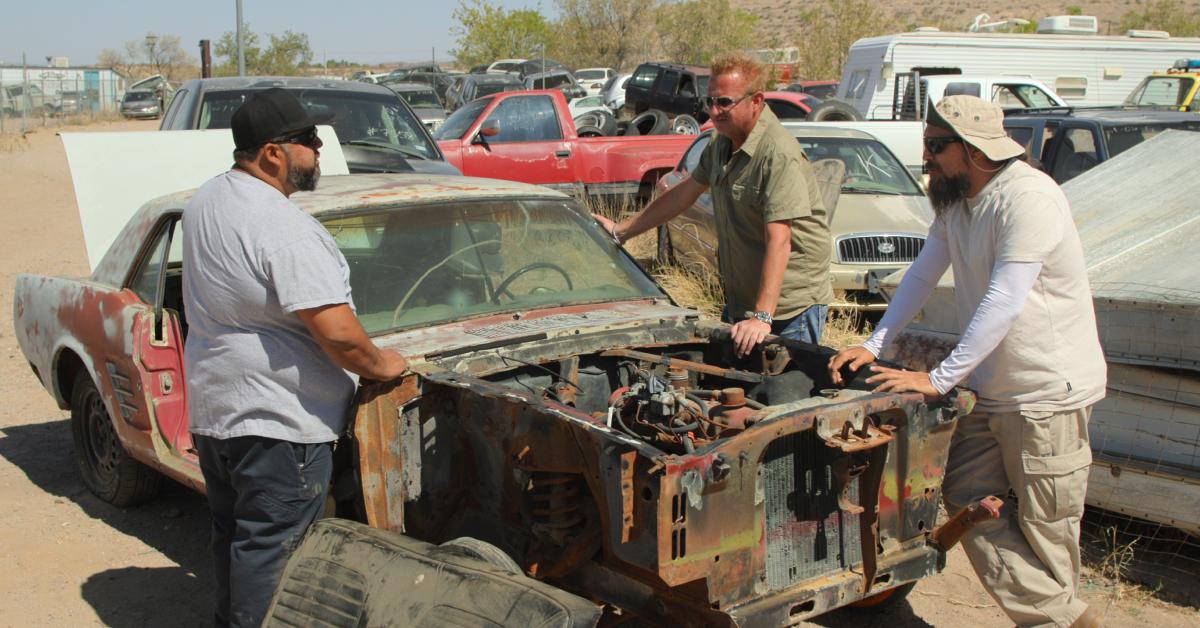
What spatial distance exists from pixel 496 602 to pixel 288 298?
41.0 inches

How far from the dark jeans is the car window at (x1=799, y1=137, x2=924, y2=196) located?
22.0 ft

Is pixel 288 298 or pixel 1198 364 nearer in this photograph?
pixel 288 298

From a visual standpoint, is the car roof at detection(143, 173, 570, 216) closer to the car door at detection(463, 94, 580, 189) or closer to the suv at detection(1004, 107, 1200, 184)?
the suv at detection(1004, 107, 1200, 184)

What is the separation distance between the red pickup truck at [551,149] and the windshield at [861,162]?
9.29 feet

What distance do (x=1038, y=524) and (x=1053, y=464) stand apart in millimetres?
215

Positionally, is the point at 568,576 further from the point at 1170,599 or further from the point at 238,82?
the point at 238,82

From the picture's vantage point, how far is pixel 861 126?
12.7m

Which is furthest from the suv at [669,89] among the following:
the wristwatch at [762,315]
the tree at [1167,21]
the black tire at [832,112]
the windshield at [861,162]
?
the tree at [1167,21]

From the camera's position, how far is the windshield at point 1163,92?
15047 millimetres

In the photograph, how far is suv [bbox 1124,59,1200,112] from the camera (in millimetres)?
14883

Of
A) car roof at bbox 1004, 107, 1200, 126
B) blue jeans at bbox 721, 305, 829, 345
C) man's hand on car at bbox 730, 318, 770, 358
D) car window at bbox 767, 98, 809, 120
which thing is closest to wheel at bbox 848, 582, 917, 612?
man's hand on car at bbox 730, 318, 770, 358

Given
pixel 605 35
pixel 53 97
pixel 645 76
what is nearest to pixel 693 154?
pixel 645 76

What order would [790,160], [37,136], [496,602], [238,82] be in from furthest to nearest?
[37,136], [238,82], [790,160], [496,602]

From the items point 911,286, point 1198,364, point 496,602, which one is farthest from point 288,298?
point 1198,364
